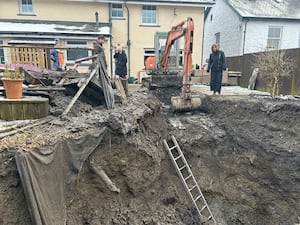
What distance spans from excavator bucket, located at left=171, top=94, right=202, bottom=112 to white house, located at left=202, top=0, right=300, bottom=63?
30.3 ft

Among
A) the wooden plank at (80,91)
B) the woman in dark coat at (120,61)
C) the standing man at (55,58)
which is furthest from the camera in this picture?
the woman in dark coat at (120,61)

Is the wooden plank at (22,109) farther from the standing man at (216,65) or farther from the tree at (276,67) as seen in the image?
the tree at (276,67)

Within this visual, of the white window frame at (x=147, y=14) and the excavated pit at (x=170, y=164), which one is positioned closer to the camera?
the excavated pit at (x=170, y=164)

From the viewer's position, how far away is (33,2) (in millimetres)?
13828

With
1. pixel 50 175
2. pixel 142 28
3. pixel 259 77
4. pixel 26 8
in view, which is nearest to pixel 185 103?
pixel 50 175

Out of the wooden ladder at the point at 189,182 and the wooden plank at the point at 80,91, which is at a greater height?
the wooden plank at the point at 80,91

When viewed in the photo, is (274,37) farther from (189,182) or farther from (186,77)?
(189,182)

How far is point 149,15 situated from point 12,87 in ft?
41.0

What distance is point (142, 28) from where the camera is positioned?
1459 cm

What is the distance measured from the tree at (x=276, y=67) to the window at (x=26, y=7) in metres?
13.2

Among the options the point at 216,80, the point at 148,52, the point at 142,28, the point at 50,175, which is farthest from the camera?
the point at 148,52

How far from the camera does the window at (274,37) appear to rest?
15.1m

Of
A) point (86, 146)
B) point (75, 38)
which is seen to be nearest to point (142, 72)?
point (75, 38)

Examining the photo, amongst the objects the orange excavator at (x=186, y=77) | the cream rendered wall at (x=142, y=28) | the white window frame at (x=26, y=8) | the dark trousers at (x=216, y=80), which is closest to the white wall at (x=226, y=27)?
the cream rendered wall at (x=142, y=28)
